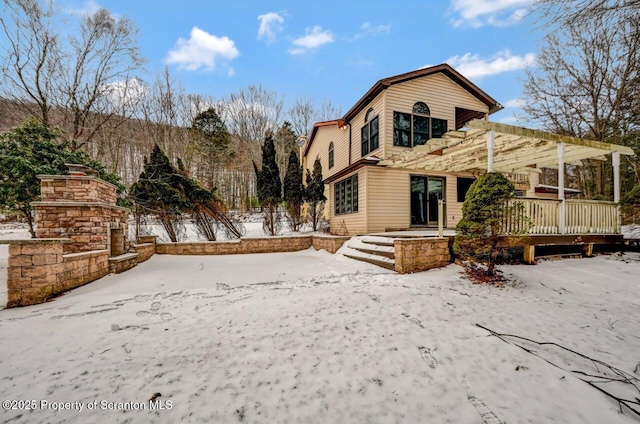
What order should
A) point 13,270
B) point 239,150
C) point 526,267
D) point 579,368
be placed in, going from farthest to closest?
point 239,150 → point 526,267 → point 13,270 → point 579,368

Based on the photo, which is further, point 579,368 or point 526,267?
point 526,267

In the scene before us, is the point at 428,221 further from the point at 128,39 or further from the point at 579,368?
the point at 128,39

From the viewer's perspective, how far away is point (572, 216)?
6641 millimetres

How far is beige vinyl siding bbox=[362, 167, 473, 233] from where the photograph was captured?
8.70 metres

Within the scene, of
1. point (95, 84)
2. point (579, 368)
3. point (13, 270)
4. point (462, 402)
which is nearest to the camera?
point (462, 402)

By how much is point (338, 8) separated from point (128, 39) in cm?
1031

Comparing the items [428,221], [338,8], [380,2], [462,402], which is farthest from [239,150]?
[462,402]

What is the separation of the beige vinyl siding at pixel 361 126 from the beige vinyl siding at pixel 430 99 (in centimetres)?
15

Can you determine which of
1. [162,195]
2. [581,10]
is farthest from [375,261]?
[162,195]

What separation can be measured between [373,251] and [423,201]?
14.1 ft

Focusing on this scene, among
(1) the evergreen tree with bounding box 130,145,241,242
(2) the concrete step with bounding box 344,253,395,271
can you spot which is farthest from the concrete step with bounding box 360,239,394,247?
(1) the evergreen tree with bounding box 130,145,241,242

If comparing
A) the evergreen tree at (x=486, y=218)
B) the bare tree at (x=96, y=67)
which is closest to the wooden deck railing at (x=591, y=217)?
the evergreen tree at (x=486, y=218)

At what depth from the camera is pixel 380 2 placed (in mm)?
9555

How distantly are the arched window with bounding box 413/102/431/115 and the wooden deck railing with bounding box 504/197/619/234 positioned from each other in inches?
197
